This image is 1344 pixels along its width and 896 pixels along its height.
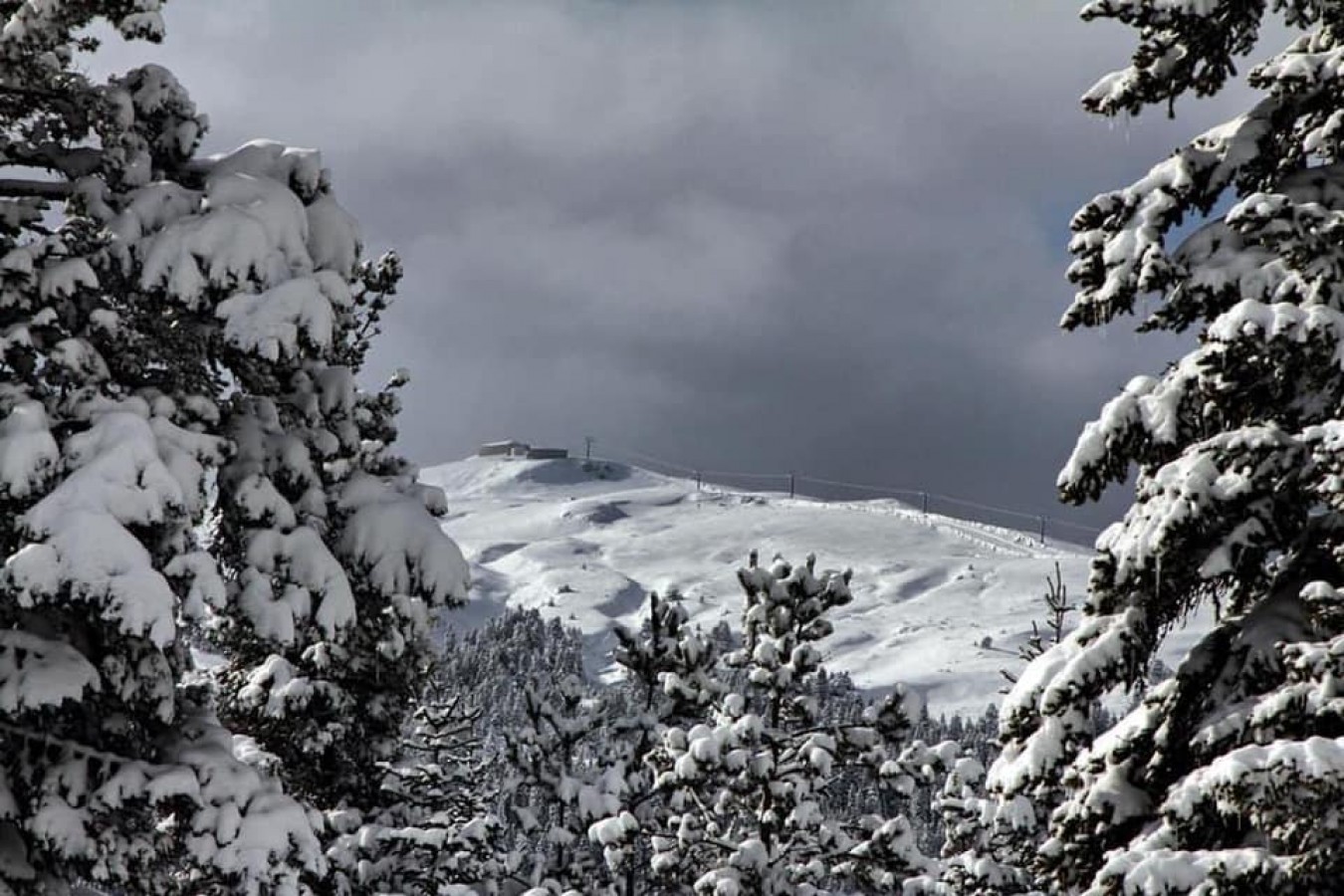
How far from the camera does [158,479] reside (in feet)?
25.6

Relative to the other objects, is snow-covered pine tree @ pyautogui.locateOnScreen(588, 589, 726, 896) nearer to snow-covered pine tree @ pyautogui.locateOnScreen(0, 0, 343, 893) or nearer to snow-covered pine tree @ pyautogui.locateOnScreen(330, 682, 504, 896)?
snow-covered pine tree @ pyautogui.locateOnScreen(330, 682, 504, 896)

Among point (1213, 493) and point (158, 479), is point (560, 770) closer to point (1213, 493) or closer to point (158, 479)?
point (158, 479)

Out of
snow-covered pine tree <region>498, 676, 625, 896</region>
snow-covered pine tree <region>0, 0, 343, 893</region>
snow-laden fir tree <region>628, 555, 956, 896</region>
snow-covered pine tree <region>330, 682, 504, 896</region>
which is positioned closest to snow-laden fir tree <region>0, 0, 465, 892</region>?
snow-covered pine tree <region>0, 0, 343, 893</region>

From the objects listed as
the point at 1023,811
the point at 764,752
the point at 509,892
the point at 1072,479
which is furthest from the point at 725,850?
the point at 1072,479

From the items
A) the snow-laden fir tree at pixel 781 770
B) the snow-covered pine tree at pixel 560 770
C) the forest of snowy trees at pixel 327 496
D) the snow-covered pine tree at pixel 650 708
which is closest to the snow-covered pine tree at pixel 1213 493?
the forest of snowy trees at pixel 327 496

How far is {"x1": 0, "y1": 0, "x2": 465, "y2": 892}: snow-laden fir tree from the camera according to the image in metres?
7.83

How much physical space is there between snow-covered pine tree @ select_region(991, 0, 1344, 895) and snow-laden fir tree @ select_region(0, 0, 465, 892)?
15.6ft

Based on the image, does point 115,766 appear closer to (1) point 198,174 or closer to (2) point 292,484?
(2) point 292,484

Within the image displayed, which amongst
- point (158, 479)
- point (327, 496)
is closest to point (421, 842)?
point (327, 496)

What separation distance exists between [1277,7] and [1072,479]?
335cm

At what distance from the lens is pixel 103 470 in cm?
767

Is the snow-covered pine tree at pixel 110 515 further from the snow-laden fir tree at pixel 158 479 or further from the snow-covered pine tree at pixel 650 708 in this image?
the snow-covered pine tree at pixel 650 708

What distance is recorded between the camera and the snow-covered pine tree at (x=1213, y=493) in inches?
274

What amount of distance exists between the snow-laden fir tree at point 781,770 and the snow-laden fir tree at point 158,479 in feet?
29.2
